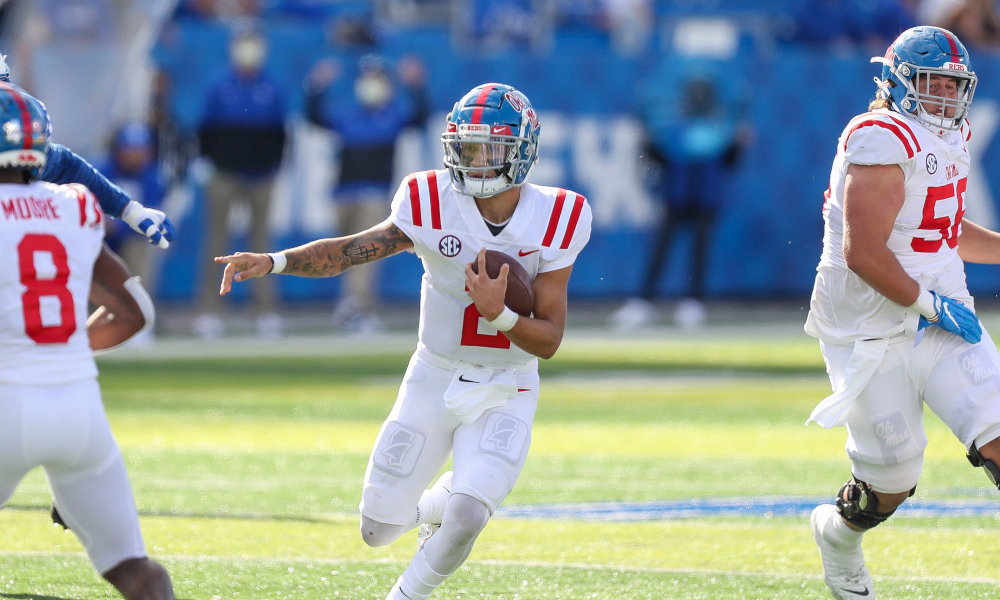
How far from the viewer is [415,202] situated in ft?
14.0

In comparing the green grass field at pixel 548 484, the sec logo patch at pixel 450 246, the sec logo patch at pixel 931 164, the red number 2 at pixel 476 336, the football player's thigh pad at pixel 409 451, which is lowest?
the green grass field at pixel 548 484

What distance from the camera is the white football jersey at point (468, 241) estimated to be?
4223 mm

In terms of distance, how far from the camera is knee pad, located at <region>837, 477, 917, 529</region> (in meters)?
4.28

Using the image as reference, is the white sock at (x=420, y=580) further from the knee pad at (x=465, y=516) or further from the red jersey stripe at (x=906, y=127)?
the red jersey stripe at (x=906, y=127)

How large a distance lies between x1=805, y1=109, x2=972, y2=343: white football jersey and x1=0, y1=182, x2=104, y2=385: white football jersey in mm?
2226

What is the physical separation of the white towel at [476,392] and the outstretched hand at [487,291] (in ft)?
0.95

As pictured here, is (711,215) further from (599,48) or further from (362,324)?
(362,324)

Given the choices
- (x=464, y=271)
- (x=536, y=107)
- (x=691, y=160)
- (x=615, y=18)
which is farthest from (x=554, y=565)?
(x=615, y=18)

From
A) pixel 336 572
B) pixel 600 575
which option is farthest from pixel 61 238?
pixel 600 575

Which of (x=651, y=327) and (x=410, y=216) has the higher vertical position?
(x=410, y=216)

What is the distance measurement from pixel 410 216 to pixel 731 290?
33.5 ft

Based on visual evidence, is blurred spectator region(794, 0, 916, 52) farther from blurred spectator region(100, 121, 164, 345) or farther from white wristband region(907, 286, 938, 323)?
white wristband region(907, 286, 938, 323)

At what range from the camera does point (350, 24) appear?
1298cm

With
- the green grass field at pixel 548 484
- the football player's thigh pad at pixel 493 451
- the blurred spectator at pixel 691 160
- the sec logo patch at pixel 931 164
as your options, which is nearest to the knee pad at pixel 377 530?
the green grass field at pixel 548 484
